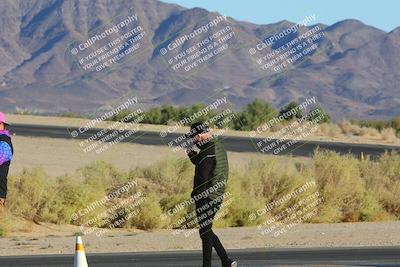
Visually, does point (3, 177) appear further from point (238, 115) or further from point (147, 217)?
point (238, 115)

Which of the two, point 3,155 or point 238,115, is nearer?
point 3,155

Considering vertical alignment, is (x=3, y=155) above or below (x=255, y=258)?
above

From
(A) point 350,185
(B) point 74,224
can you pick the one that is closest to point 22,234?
(B) point 74,224

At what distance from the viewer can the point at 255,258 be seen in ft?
51.0

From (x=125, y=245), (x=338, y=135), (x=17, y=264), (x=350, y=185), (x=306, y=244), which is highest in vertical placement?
(x=17, y=264)

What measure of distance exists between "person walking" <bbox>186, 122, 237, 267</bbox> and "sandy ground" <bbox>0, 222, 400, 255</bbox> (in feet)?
16.5

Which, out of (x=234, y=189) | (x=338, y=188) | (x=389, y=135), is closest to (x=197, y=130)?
(x=234, y=189)

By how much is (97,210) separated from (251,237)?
504 cm

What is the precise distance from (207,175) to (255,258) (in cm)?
339

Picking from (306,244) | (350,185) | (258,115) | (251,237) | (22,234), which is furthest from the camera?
(258,115)

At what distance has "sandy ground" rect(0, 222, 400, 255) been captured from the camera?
1773 centimetres

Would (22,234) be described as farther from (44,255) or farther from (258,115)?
(258,115)

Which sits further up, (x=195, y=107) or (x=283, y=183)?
(x=283, y=183)

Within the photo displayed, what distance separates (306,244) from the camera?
1802 cm
